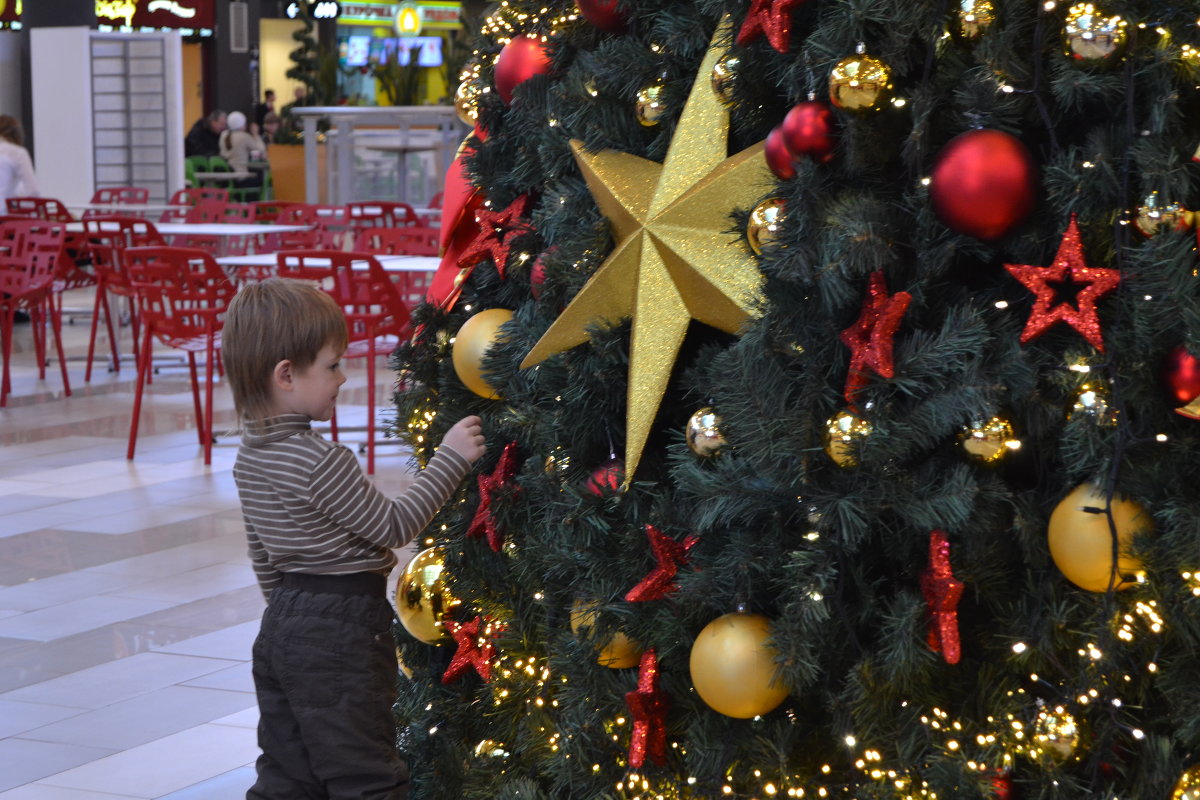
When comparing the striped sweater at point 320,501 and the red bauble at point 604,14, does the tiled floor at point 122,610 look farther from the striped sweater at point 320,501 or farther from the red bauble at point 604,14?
the red bauble at point 604,14

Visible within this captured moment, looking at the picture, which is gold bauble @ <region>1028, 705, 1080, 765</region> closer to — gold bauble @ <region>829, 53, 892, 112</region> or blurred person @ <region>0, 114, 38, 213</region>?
gold bauble @ <region>829, 53, 892, 112</region>

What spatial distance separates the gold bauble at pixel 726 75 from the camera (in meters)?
2.01

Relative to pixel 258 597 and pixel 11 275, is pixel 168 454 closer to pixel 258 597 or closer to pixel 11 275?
pixel 11 275

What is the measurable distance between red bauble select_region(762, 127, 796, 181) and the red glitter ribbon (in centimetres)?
33

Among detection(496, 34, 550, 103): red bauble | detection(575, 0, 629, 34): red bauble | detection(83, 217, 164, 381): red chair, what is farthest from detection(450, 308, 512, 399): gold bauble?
detection(83, 217, 164, 381): red chair

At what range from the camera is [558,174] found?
2414 millimetres

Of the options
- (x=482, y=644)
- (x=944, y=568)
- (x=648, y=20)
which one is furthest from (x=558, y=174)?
(x=944, y=568)

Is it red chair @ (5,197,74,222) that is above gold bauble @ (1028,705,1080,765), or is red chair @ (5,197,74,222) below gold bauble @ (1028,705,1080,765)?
above

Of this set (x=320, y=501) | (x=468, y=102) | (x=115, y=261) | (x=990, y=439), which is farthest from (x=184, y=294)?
(x=990, y=439)

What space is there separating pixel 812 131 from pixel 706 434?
428 millimetres

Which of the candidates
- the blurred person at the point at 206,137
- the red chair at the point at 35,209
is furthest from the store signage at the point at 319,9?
the red chair at the point at 35,209

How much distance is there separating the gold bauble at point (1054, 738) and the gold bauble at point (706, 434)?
539mm

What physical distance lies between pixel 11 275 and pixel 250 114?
631 inches

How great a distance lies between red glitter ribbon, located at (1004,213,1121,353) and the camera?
5.57 feet
